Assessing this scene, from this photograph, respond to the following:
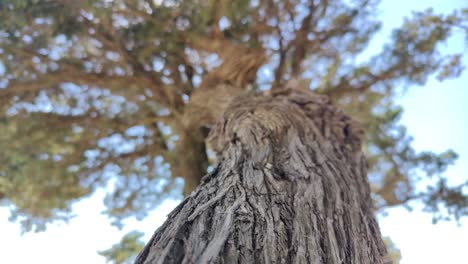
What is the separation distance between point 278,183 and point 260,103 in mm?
1142

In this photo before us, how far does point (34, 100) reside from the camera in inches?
158

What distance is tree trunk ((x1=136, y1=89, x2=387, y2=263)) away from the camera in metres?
0.85

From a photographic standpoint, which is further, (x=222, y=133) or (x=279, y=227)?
(x=222, y=133)

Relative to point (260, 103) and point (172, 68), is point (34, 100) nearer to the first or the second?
point (172, 68)

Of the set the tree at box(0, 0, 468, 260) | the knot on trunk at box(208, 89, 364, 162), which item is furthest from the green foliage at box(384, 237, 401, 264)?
the knot on trunk at box(208, 89, 364, 162)

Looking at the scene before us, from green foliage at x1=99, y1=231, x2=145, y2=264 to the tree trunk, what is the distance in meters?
3.03

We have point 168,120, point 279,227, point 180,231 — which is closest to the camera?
point 180,231

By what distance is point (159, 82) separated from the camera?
4027 mm

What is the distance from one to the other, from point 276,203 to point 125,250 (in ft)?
13.1

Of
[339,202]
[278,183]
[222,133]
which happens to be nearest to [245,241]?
[278,183]

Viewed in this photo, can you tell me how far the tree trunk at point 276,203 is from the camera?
0.85 metres

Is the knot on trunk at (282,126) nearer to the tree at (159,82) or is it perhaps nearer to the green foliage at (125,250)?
the tree at (159,82)

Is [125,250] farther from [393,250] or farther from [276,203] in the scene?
[276,203]

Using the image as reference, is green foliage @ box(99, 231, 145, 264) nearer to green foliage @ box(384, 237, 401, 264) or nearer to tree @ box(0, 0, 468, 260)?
tree @ box(0, 0, 468, 260)
